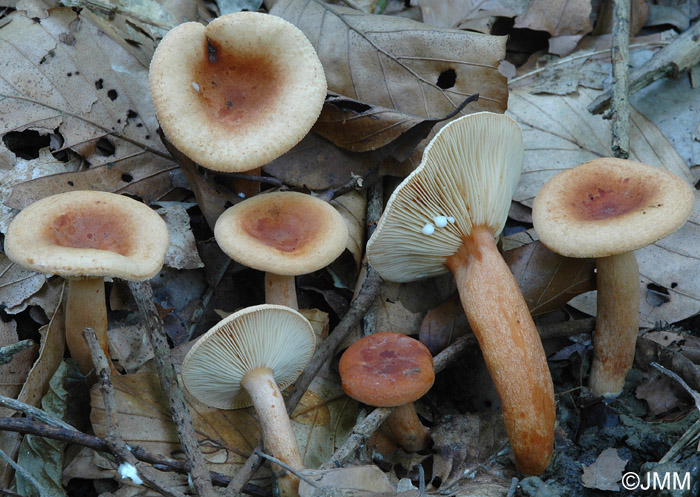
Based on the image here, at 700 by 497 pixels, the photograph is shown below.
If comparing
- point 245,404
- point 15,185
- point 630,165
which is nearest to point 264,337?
point 245,404

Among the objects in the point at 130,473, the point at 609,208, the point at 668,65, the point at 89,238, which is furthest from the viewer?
the point at 668,65

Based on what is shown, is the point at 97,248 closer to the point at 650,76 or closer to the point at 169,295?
the point at 169,295

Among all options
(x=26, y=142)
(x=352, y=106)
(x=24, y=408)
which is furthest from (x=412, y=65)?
(x=24, y=408)

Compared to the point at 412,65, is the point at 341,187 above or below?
below

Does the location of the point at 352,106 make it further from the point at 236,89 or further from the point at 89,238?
the point at 89,238

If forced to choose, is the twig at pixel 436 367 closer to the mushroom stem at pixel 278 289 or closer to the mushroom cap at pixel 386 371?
the mushroom cap at pixel 386 371

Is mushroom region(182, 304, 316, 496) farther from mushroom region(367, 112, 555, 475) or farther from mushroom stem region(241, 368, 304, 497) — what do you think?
mushroom region(367, 112, 555, 475)

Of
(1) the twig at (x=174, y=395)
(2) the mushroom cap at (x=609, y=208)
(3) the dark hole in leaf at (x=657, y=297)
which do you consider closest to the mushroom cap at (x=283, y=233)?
(1) the twig at (x=174, y=395)

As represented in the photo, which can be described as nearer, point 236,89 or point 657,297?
point 236,89
